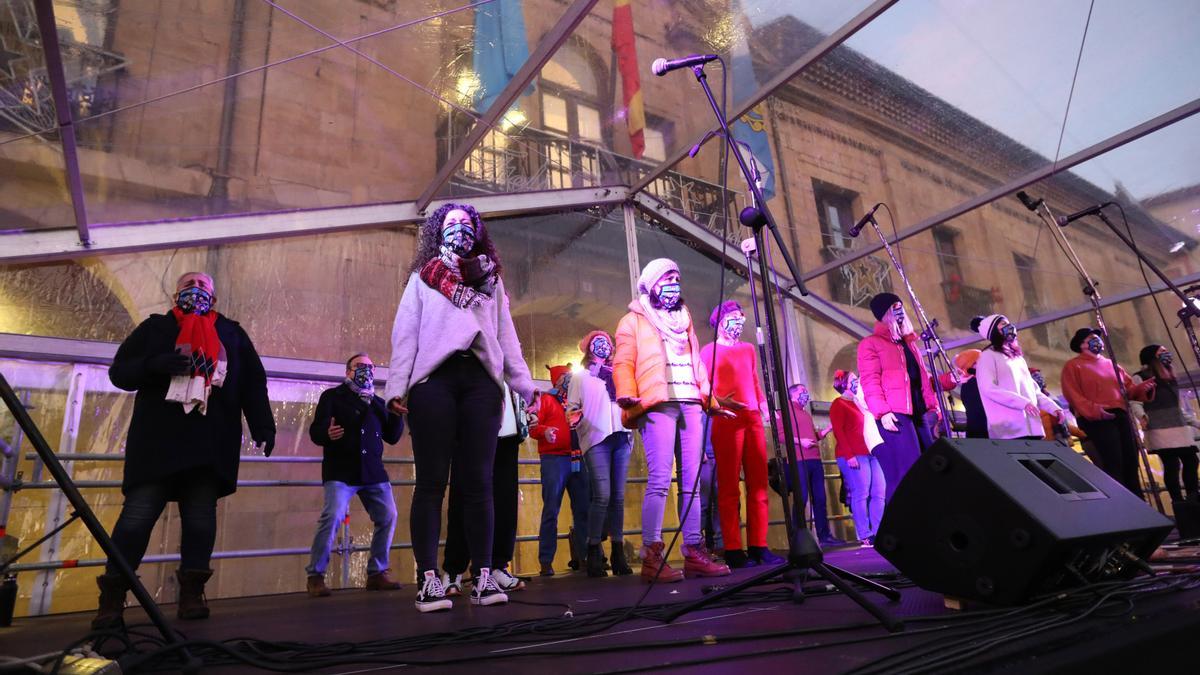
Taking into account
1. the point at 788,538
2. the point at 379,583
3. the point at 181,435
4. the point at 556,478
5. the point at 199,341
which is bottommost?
the point at 379,583

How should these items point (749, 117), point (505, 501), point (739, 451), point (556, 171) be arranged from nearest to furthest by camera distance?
1. point (505, 501)
2. point (739, 451)
3. point (749, 117)
4. point (556, 171)

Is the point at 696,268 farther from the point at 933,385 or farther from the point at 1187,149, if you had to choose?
the point at 1187,149

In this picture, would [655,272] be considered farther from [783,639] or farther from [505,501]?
[783,639]

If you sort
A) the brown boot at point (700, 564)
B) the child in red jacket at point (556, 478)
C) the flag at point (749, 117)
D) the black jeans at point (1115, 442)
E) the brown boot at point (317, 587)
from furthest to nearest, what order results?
the flag at point (749, 117) < the child in red jacket at point (556, 478) < the black jeans at point (1115, 442) < the brown boot at point (317, 587) < the brown boot at point (700, 564)

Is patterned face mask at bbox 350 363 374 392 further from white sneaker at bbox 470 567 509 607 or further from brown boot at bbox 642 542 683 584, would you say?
white sneaker at bbox 470 567 509 607

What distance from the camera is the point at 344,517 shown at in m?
4.93

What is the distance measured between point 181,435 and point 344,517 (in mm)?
2228

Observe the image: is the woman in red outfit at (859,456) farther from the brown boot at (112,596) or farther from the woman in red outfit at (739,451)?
the brown boot at (112,596)

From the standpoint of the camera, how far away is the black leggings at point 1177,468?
6.17 m

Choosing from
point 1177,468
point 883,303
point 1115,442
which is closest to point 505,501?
point 883,303

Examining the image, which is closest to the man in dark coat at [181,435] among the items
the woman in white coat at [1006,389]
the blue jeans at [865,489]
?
the woman in white coat at [1006,389]

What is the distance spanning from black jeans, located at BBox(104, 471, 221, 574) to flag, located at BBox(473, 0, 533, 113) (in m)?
3.64

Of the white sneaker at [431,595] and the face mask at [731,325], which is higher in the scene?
the face mask at [731,325]

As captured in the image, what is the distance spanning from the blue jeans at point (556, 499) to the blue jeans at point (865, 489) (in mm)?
3064
